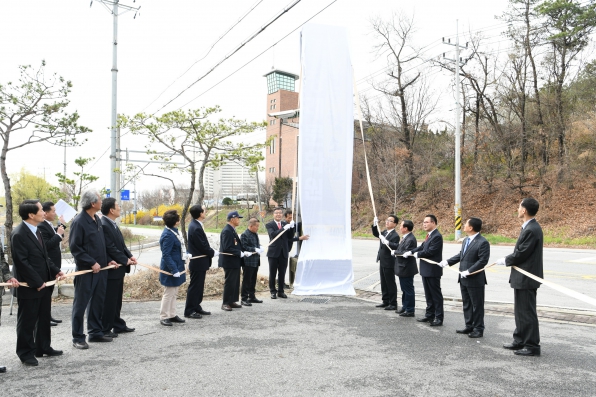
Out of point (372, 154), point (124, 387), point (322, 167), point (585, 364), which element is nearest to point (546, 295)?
point (585, 364)

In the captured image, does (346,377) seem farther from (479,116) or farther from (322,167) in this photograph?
(479,116)

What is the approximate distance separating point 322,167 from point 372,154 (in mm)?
27390

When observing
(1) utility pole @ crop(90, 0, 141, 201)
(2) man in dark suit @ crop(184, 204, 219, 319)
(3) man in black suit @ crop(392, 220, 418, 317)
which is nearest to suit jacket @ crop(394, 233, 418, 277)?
(3) man in black suit @ crop(392, 220, 418, 317)

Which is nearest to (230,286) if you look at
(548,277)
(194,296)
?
(194,296)

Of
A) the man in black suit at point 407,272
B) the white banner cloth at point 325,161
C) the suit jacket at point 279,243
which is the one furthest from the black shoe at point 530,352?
the suit jacket at point 279,243

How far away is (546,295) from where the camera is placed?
872 centimetres

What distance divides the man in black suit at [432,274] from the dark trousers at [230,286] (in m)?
3.14

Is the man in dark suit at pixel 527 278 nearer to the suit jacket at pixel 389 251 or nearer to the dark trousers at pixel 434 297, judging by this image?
the dark trousers at pixel 434 297

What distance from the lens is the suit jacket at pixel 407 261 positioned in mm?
6969

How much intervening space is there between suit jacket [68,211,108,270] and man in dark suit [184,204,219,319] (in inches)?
60.3

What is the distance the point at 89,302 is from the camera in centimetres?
586

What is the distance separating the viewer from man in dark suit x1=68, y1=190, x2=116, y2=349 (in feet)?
17.9

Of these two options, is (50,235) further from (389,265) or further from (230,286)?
(389,265)

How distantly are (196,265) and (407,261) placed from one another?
3474 mm
